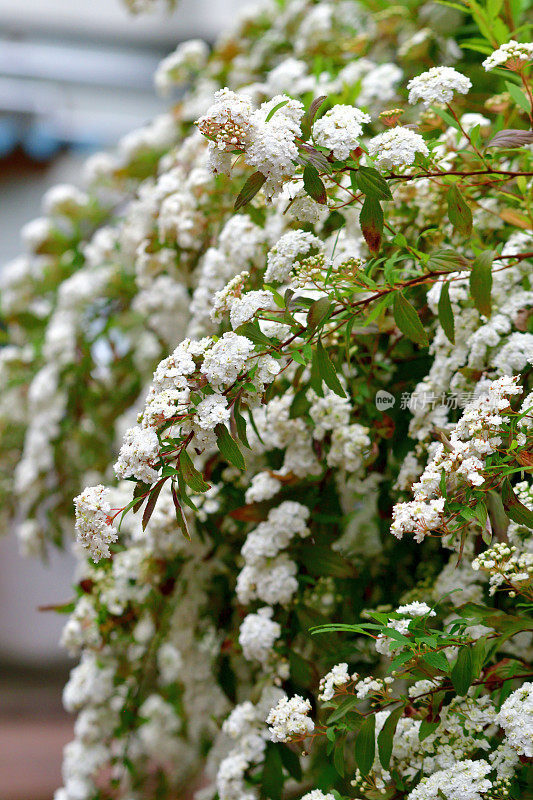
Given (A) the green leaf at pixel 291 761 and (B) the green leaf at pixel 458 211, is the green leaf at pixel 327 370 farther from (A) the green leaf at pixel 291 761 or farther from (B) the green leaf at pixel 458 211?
(A) the green leaf at pixel 291 761

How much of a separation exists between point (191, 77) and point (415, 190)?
126cm

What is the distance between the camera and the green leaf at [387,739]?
2.96ft

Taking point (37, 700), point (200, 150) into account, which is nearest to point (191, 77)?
point (200, 150)

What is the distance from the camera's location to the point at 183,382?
0.86 meters

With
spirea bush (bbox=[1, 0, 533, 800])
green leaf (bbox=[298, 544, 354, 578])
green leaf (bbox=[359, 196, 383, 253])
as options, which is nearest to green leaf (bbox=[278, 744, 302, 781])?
spirea bush (bbox=[1, 0, 533, 800])

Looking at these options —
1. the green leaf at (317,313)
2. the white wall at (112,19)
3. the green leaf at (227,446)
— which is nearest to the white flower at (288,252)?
the green leaf at (317,313)

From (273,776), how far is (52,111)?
421 cm

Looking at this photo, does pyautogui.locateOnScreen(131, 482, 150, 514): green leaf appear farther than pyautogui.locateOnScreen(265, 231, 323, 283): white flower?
No

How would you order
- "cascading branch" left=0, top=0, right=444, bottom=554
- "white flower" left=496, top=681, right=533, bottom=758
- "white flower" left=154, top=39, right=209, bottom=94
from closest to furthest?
"white flower" left=496, top=681, right=533, bottom=758 < "cascading branch" left=0, top=0, right=444, bottom=554 < "white flower" left=154, top=39, right=209, bottom=94

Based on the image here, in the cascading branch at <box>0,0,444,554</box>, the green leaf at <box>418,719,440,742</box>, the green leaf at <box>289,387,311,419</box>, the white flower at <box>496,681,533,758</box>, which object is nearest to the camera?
the white flower at <box>496,681,533,758</box>

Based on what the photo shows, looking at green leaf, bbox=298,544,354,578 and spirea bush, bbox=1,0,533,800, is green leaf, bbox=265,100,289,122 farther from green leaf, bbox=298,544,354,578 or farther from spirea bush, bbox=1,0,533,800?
green leaf, bbox=298,544,354,578

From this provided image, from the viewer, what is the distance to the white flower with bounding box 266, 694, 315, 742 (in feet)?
3.00

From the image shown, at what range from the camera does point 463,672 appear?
2.87ft

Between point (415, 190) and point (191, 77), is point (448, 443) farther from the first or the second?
point (191, 77)
